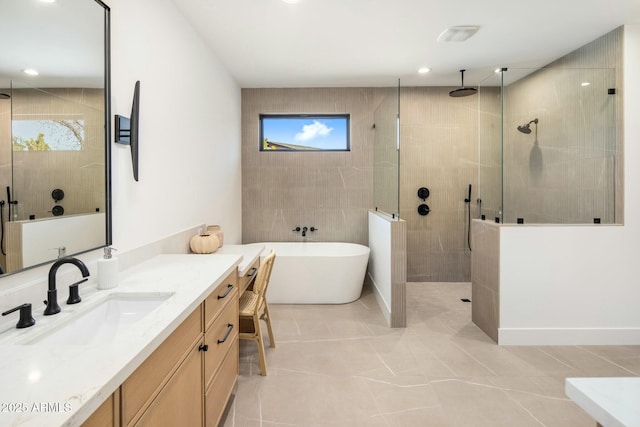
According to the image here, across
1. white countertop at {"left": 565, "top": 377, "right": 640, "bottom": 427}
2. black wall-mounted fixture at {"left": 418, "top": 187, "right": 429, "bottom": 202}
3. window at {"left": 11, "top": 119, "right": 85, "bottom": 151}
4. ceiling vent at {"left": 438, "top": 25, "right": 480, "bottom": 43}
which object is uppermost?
ceiling vent at {"left": 438, "top": 25, "right": 480, "bottom": 43}

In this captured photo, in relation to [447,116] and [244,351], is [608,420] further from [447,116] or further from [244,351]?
[447,116]

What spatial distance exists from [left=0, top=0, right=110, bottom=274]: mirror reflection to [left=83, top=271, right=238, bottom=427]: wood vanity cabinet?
0.60 m

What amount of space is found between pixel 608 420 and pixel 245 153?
4.54 m

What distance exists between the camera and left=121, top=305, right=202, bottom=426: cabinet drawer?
91cm

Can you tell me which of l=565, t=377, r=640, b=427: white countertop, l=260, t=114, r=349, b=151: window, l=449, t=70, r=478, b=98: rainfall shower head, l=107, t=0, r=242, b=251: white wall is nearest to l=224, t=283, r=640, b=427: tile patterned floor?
l=107, t=0, r=242, b=251: white wall

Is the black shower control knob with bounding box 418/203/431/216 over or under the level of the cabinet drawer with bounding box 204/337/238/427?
over

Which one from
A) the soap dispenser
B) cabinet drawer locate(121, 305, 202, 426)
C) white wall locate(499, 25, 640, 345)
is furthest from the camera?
white wall locate(499, 25, 640, 345)

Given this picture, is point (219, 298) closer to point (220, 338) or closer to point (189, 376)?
point (220, 338)

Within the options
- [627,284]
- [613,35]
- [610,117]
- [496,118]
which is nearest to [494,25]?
[496,118]

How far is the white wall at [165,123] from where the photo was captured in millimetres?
1866

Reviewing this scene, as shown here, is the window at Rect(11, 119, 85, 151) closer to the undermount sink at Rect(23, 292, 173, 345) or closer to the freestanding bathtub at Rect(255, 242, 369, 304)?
the undermount sink at Rect(23, 292, 173, 345)

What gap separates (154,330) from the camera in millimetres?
1039

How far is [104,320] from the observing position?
4.45 ft

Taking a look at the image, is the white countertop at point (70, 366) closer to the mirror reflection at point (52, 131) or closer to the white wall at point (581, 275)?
the mirror reflection at point (52, 131)
